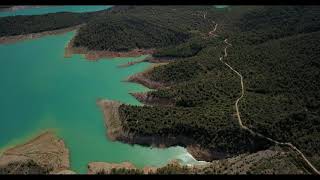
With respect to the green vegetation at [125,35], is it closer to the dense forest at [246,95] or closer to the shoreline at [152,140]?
the dense forest at [246,95]

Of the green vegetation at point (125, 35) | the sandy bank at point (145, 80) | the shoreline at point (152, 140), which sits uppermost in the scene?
the green vegetation at point (125, 35)

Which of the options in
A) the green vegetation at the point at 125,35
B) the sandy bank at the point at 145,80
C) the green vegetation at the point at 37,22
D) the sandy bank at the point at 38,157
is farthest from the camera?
the green vegetation at the point at 37,22

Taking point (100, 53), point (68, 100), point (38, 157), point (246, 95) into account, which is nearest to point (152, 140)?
point (38, 157)

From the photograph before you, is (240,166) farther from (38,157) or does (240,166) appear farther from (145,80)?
(145,80)

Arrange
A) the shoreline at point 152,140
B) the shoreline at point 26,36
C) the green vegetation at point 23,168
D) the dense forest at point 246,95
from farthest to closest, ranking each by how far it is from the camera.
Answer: the shoreline at point 26,36 → the shoreline at point 152,140 → the dense forest at point 246,95 → the green vegetation at point 23,168

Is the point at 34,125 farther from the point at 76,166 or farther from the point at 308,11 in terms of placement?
the point at 308,11

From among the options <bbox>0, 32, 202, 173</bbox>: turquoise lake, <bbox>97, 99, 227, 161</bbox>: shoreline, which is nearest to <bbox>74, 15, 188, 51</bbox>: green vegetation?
<bbox>0, 32, 202, 173</bbox>: turquoise lake

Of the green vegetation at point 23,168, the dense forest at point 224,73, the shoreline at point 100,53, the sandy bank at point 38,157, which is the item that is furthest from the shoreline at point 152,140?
the shoreline at point 100,53
